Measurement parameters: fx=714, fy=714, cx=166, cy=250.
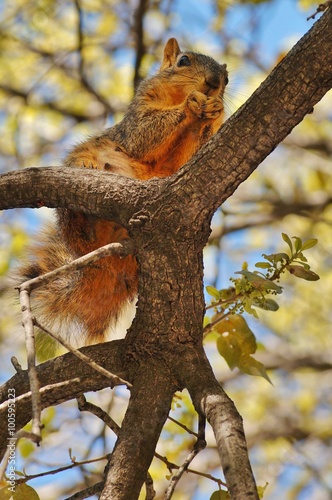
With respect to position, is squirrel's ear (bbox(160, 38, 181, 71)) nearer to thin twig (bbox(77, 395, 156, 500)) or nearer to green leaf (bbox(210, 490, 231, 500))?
thin twig (bbox(77, 395, 156, 500))

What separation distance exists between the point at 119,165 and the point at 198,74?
0.68 m

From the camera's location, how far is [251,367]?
1876 millimetres

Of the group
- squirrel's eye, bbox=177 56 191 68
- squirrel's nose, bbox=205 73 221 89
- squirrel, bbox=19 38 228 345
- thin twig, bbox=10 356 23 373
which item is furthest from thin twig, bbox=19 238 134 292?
squirrel's eye, bbox=177 56 191 68

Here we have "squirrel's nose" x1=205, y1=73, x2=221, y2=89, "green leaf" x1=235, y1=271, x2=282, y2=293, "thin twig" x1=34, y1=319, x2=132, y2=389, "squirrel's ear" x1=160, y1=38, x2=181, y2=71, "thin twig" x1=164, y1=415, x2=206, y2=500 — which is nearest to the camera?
"thin twig" x1=34, y1=319, x2=132, y2=389

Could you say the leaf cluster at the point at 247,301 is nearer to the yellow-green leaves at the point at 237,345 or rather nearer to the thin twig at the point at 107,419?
the yellow-green leaves at the point at 237,345

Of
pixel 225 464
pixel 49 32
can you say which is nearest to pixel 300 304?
pixel 49 32

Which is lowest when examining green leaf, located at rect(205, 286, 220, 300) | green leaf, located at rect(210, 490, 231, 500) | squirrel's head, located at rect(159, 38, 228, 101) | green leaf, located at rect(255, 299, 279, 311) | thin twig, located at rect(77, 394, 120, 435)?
green leaf, located at rect(210, 490, 231, 500)

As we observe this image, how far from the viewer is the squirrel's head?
2.85 m

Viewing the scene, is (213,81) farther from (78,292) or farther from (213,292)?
(213,292)

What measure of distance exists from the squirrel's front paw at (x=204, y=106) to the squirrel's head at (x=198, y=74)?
1.12 ft

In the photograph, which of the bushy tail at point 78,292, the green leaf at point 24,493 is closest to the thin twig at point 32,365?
the green leaf at point 24,493

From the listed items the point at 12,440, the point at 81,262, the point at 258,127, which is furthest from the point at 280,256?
the point at 12,440

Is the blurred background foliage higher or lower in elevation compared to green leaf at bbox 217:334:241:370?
higher

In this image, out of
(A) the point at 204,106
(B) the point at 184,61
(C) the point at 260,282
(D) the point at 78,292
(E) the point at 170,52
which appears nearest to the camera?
(C) the point at 260,282
